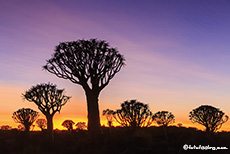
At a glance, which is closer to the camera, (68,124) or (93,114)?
(93,114)

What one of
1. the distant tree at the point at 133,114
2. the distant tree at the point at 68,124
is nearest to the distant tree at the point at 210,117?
the distant tree at the point at 133,114

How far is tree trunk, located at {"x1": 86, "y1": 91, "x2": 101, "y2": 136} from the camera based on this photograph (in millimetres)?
15023

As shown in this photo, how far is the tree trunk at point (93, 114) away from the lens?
49.3ft

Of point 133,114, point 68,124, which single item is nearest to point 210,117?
point 133,114

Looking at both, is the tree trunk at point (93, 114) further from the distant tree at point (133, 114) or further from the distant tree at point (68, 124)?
the distant tree at point (68, 124)

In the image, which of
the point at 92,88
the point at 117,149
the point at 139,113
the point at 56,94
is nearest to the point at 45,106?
the point at 56,94

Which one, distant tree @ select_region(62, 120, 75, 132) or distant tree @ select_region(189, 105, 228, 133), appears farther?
distant tree @ select_region(62, 120, 75, 132)

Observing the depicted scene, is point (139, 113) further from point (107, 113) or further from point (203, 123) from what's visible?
point (107, 113)

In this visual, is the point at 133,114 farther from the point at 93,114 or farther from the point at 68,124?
the point at 68,124

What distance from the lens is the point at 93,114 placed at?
1533 cm

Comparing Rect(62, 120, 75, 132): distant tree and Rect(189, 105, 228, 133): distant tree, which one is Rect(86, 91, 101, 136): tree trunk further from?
Rect(62, 120, 75, 132): distant tree

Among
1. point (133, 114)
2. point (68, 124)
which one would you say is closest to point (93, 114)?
point (133, 114)

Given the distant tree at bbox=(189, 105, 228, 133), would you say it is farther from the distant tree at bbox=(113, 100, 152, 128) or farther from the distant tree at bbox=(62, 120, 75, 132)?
the distant tree at bbox=(62, 120, 75, 132)

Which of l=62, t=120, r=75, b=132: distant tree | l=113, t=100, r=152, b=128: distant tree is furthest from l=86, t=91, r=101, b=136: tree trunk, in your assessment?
l=62, t=120, r=75, b=132: distant tree
